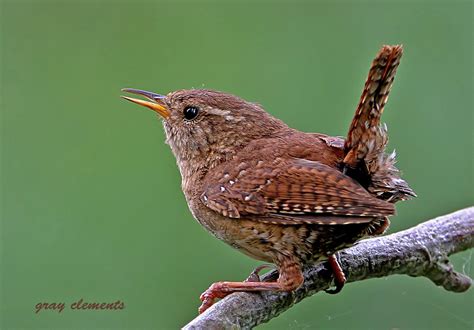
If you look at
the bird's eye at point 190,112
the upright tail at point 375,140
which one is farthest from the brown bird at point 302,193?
the bird's eye at point 190,112

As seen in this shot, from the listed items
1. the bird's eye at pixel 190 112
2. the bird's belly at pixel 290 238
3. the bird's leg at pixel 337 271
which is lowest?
the bird's leg at pixel 337 271

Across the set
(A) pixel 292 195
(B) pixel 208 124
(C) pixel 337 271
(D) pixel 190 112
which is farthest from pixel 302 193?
(D) pixel 190 112

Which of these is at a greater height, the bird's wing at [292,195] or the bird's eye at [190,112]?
the bird's eye at [190,112]

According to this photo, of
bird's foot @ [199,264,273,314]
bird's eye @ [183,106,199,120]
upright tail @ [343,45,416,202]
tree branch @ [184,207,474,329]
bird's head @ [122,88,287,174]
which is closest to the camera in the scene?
upright tail @ [343,45,416,202]

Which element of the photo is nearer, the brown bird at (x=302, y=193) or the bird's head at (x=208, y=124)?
the brown bird at (x=302, y=193)

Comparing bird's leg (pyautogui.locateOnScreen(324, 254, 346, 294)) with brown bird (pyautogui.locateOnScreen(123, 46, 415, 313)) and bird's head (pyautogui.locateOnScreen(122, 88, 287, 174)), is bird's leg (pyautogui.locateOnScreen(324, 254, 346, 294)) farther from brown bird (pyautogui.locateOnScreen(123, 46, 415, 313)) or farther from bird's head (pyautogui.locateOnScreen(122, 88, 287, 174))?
bird's head (pyautogui.locateOnScreen(122, 88, 287, 174))

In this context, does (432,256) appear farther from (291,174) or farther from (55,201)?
(55,201)

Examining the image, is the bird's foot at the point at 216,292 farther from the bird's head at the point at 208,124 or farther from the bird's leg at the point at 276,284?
the bird's head at the point at 208,124

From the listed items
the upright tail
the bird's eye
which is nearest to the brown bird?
the upright tail
